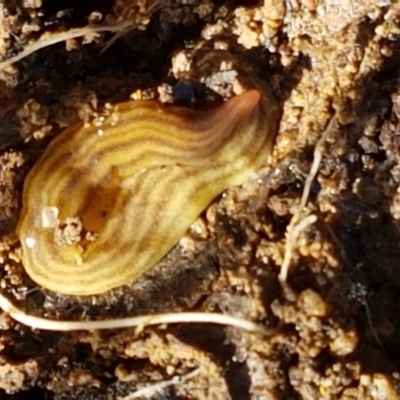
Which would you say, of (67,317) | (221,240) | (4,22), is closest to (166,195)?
(221,240)

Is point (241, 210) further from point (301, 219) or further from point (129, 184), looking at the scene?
point (129, 184)

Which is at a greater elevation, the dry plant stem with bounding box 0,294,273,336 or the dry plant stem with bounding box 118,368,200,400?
the dry plant stem with bounding box 0,294,273,336

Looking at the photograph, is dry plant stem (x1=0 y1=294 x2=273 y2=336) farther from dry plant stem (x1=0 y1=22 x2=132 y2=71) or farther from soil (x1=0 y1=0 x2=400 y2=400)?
dry plant stem (x1=0 y1=22 x2=132 y2=71)

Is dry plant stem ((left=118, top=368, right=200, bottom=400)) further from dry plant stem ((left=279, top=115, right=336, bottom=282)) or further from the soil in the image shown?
dry plant stem ((left=279, top=115, right=336, bottom=282))

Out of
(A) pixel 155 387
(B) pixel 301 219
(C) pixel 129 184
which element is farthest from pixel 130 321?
(B) pixel 301 219

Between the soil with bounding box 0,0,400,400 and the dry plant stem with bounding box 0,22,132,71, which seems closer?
the soil with bounding box 0,0,400,400

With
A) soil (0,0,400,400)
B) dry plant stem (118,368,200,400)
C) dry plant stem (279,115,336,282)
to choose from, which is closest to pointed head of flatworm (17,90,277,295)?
soil (0,0,400,400)

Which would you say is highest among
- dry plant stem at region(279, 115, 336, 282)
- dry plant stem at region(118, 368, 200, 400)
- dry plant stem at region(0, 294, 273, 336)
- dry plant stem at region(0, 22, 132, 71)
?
dry plant stem at region(0, 22, 132, 71)
